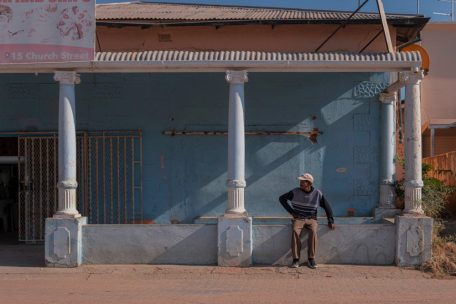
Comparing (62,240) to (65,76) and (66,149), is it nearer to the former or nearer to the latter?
(66,149)

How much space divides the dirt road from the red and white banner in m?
3.16

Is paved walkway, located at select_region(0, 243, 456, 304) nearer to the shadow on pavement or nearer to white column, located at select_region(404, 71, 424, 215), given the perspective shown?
the shadow on pavement

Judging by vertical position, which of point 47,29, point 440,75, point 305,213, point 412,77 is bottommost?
point 305,213

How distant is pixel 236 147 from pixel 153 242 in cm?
191

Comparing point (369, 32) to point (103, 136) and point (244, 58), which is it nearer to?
point (244, 58)

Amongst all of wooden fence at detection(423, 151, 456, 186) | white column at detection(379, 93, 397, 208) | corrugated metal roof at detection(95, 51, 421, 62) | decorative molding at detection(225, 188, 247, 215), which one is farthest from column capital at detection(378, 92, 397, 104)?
wooden fence at detection(423, 151, 456, 186)

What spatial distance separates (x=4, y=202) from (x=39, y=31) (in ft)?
18.7

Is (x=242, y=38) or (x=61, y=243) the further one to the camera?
(x=242, y=38)

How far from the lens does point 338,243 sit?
896cm

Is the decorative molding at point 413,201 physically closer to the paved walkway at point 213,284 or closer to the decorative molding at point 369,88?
the paved walkway at point 213,284

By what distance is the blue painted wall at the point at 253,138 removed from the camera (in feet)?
34.8

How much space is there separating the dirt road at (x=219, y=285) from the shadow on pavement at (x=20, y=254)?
32 centimetres

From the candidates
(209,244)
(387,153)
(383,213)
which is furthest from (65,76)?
(383,213)

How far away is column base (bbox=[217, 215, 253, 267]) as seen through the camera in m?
8.79
